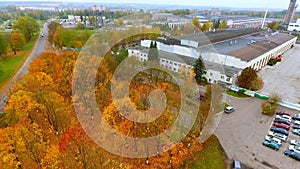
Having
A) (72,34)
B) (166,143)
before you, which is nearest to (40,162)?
(166,143)

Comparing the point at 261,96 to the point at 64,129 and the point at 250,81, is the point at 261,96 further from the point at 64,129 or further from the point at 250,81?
the point at 64,129

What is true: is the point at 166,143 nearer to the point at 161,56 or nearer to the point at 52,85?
the point at 52,85

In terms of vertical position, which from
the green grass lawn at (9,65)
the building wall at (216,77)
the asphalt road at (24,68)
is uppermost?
the building wall at (216,77)

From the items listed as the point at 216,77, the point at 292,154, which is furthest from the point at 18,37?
the point at 292,154

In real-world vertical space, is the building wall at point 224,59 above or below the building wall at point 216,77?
above

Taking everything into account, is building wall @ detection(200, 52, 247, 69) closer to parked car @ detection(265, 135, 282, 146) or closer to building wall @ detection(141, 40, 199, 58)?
building wall @ detection(141, 40, 199, 58)

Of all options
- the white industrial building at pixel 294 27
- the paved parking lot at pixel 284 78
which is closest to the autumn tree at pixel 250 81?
the paved parking lot at pixel 284 78

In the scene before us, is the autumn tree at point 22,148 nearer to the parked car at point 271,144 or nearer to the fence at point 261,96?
the parked car at point 271,144
